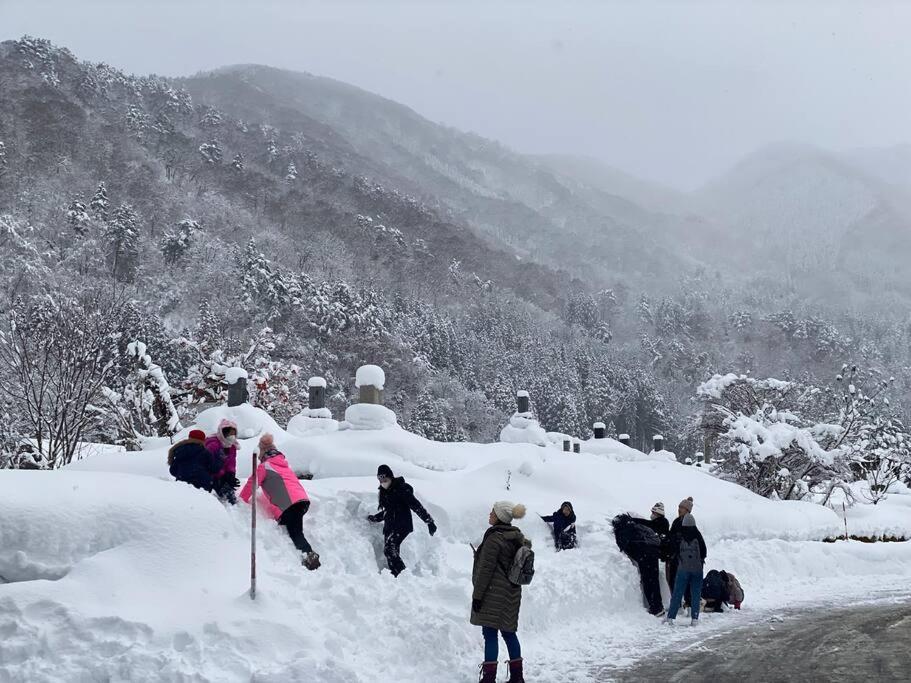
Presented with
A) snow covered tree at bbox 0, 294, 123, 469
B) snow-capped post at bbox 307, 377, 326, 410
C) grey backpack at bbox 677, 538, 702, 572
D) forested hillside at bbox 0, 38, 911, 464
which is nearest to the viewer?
grey backpack at bbox 677, 538, 702, 572

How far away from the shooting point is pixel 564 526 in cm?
1029

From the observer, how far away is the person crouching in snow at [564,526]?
10195mm

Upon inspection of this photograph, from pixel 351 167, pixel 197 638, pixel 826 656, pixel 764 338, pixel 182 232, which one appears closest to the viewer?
pixel 197 638

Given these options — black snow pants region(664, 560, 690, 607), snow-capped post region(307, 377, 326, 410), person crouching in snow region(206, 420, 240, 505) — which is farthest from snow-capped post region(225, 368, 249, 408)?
black snow pants region(664, 560, 690, 607)

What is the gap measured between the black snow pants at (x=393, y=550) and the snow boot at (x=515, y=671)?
7.55 ft

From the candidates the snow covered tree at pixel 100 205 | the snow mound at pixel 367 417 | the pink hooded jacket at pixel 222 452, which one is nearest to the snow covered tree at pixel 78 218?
the snow covered tree at pixel 100 205

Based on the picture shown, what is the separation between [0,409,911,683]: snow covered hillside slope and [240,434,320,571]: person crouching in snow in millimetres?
136

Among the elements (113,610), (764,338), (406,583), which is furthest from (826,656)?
(764,338)

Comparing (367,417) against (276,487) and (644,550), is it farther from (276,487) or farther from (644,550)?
(644,550)

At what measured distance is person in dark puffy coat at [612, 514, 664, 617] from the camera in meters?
9.52

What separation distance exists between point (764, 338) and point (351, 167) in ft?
297

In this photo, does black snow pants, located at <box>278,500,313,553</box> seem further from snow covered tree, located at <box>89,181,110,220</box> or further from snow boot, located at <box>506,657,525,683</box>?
snow covered tree, located at <box>89,181,110,220</box>

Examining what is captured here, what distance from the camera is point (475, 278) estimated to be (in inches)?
4331

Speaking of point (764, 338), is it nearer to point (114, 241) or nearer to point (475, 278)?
point (475, 278)
